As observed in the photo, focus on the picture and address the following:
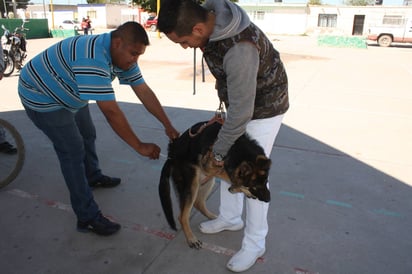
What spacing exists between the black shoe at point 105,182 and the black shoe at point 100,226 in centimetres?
80

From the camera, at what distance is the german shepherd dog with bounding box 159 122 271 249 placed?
7.33 feet

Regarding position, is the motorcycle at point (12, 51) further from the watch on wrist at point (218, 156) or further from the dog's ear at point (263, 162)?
the dog's ear at point (263, 162)

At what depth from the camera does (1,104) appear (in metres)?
7.00

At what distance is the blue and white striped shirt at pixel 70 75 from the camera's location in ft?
7.56

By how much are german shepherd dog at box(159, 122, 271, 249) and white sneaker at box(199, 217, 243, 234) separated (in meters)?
0.16

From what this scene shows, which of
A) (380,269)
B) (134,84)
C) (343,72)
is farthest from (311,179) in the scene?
(343,72)

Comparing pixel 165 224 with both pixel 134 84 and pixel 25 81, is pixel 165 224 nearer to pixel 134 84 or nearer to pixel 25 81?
pixel 134 84

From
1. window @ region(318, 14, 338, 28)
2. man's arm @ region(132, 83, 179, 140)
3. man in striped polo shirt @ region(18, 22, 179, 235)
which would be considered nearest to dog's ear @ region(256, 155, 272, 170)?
man in striped polo shirt @ region(18, 22, 179, 235)

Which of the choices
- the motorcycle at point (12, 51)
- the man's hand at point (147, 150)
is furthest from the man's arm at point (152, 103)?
the motorcycle at point (12, 51)

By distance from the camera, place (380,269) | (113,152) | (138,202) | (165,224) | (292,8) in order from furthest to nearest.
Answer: (292,8) → (113,152) → (138,202) → (165,224) → (380,269)

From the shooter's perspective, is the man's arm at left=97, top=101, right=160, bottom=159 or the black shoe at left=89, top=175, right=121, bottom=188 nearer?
the man's arm at left=97, top=101, right=160, bottom=159

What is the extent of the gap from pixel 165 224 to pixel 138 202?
19.9 inches

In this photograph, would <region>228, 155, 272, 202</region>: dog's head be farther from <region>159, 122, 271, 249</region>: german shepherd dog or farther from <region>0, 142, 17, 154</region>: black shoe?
<region>0, 142, 17, 154</region>: black shoe

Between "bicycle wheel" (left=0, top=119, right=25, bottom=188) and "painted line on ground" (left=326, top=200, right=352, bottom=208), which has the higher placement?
"bicycle wheel" (left=0, top=119, right=25, bottom=188)
